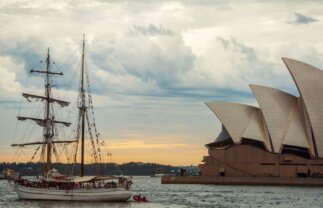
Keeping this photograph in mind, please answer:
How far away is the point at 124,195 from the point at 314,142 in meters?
55.6

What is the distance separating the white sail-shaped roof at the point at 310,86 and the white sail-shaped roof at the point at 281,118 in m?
3.36

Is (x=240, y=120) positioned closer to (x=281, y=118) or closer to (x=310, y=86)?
(x=281, y=118)

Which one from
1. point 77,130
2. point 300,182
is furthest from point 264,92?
point 77,130

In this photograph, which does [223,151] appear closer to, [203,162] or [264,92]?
[203,162]

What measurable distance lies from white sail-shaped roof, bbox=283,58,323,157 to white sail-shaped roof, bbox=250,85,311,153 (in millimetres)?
3365

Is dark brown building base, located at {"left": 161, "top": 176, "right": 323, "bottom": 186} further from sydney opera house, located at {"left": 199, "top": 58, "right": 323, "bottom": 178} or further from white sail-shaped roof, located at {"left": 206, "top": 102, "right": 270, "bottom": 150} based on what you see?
white sail-shaped roof, located at {"left": 206, "top": 102, "right": 270, "bottom": 150}

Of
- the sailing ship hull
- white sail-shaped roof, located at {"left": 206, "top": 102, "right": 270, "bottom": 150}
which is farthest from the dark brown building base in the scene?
the sailing ship hull

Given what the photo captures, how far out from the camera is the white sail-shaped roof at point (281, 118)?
11425 centimetres

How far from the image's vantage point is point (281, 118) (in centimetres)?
11444

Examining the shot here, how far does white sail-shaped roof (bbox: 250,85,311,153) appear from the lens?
114 m

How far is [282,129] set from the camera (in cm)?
11500

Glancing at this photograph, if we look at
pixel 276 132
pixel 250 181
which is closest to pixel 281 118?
pixel 276 132

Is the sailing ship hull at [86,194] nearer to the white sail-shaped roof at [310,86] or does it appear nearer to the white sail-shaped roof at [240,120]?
the white sail-shaped roof at [310,86]

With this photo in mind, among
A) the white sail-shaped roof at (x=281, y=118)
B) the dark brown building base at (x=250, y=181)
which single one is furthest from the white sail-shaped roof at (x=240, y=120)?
the dark brown building base at (x=250, y=181)
